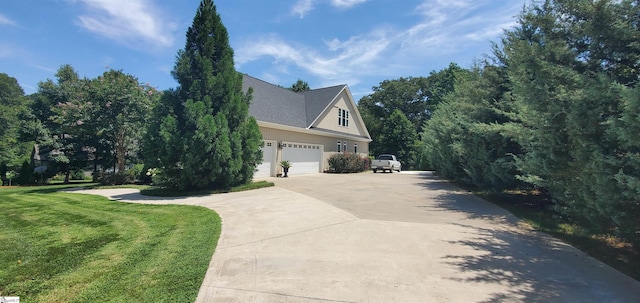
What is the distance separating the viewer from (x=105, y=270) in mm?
3766

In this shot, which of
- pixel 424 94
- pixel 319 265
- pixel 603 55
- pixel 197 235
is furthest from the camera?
pixel 424 94

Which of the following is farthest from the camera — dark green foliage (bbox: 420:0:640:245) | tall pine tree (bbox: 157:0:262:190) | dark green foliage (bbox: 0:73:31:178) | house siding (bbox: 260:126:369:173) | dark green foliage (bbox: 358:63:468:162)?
dark green foliage (bbox: 358:63:468:162)

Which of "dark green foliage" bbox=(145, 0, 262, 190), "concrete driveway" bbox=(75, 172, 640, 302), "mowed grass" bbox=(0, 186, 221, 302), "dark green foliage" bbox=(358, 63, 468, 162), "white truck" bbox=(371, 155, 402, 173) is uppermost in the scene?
"dark green foliage" bbox=(358, 63, 468, 162)

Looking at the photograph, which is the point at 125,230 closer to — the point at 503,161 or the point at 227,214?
the point at 227,214

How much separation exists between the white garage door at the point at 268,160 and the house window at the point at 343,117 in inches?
357

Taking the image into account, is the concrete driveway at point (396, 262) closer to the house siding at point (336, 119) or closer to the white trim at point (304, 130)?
the white trim at point (304, 130)

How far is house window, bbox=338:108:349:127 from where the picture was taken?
25438mm

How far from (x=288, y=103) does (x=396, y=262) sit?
19294 mm

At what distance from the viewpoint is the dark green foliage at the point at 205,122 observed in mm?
10419

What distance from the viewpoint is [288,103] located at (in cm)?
2233

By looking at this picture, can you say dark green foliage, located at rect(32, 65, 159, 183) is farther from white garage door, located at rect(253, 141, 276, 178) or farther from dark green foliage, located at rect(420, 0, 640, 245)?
dark green foliage, located at rect(420, 0, 640, 245)

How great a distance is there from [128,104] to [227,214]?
1196 centimetres

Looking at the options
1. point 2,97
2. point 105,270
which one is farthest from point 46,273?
point 2,97

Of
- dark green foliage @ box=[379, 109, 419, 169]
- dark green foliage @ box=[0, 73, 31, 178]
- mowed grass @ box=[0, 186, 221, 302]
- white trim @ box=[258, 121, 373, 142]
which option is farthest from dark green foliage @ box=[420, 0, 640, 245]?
dark green foliage @ box=[379, 109, 419, 169]
